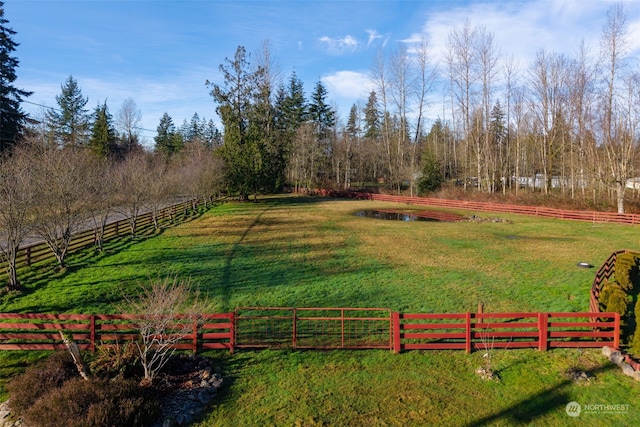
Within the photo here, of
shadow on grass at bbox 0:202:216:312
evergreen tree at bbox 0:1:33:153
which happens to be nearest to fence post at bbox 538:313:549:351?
shadow on grass at bbox 0:202:216:312

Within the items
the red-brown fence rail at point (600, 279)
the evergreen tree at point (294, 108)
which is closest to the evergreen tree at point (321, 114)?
the evergreen tree at point (294, 108)

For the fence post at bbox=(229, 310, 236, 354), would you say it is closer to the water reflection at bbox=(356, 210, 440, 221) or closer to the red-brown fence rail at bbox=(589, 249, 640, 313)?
the red-brown fence rail at bbox=(589, 249, 640, 313)

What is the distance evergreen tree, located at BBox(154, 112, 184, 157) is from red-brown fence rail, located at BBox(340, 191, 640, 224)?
1851 inches

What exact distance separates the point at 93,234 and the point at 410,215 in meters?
28.4

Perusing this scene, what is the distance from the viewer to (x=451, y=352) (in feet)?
32.1

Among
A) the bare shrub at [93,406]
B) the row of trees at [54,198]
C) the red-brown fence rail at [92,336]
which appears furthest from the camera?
the row of trees at [54,198]

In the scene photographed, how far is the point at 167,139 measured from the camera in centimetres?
8588

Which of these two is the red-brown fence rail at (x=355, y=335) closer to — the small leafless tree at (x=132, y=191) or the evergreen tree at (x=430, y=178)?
the small leafless tree at (x=132, y=191)

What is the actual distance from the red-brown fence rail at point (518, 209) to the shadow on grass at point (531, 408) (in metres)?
28.9

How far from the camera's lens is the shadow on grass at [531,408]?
7.06 meters

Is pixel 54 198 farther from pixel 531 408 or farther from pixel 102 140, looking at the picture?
pixel 102 140

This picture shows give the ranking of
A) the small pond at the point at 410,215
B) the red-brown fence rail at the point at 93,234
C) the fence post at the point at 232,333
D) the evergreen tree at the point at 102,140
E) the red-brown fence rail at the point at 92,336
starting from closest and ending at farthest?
the red-brown fence rail at the point at 92,336
the fence post at the point at 232,333
the red-brown fence rail at the point at 93,234
the small pond at the point at 410,215
the evergreen tree at the point at 102,140

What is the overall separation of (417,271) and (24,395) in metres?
13.7

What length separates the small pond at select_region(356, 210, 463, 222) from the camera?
1441 inches
